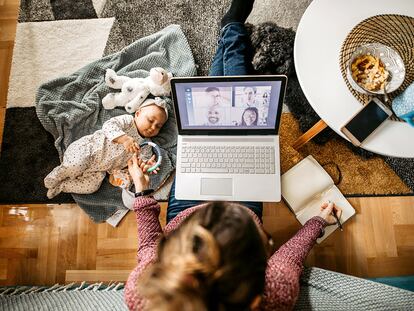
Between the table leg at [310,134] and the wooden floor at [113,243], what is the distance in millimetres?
256

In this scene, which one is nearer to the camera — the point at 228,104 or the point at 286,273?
the point at 286,273

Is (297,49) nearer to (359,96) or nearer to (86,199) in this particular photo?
(359,96)

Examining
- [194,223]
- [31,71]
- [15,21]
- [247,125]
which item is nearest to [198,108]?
[247,125]

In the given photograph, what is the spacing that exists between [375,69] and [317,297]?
0.73 metres

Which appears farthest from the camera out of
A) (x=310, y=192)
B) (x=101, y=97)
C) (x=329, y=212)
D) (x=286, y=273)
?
(x=101, y=97)

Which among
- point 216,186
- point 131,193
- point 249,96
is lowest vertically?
point 131,193

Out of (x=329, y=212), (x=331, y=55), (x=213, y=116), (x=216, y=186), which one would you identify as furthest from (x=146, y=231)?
(x=331, y=55)

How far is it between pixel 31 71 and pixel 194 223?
1.44 metres

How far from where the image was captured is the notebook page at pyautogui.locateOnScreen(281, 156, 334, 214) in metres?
1.57

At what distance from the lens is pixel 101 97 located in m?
1.72

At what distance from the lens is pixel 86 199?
64.0 inches

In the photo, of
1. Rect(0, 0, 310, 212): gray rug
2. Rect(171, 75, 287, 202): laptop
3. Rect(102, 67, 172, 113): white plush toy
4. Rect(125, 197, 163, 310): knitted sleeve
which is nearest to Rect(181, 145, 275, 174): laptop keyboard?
Rect(171, 75, 287, 202): laptop

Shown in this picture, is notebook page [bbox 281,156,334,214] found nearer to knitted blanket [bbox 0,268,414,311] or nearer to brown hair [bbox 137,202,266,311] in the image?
knitted blanket [bbox 0,268,414,311]

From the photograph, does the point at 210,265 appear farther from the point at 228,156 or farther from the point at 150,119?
the point at 150,119
